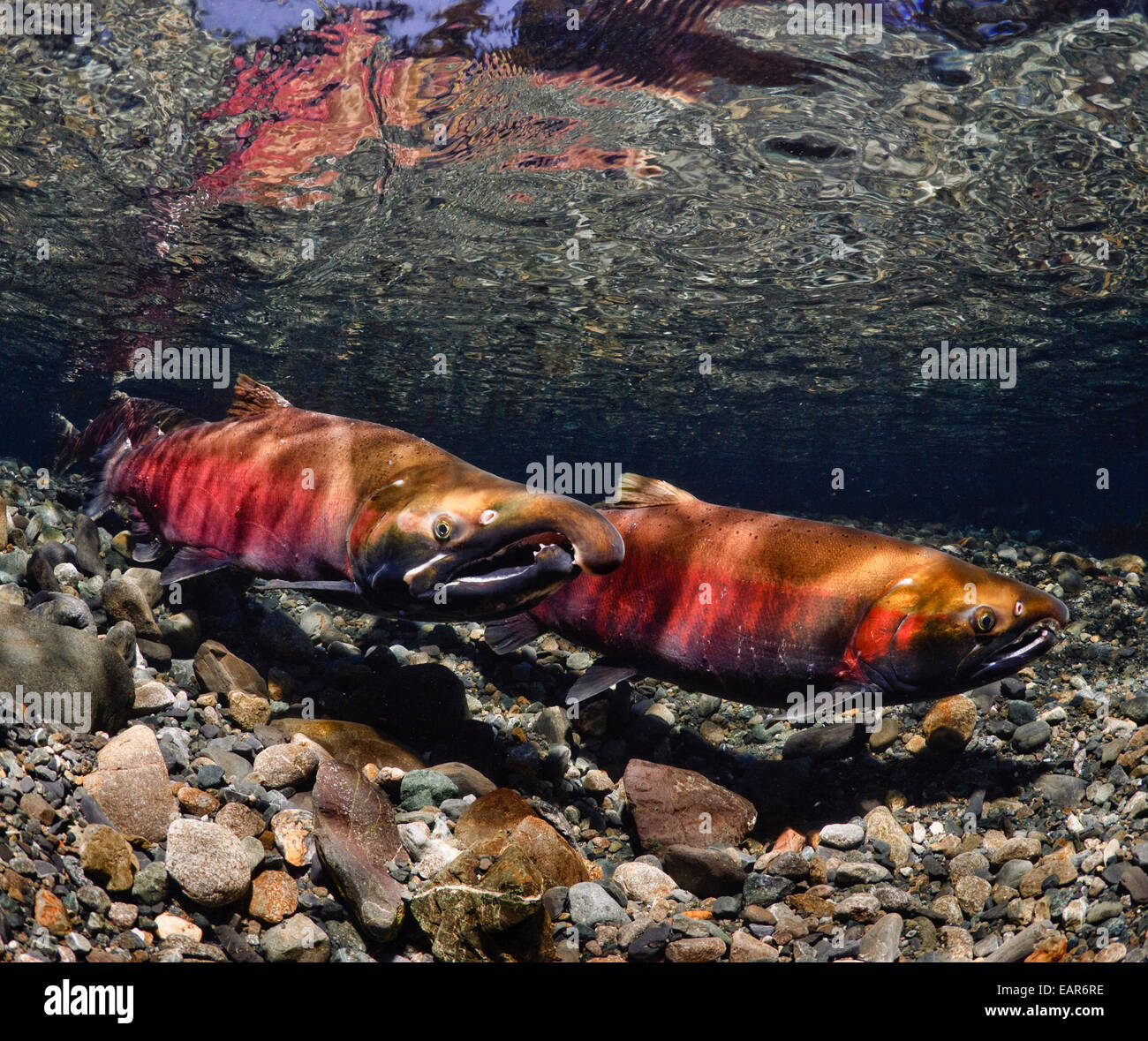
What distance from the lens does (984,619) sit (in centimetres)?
396

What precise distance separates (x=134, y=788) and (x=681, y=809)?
306 cm

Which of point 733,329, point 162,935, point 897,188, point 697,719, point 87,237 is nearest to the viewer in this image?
point 162,935

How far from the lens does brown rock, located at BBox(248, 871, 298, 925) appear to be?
3086 mm

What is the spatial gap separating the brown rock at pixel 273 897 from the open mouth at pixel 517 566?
5.14 feet

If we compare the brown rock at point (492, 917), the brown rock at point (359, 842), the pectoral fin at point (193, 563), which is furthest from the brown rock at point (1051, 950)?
the pectoral fin at point (193, 563)

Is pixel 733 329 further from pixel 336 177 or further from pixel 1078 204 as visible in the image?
pixel 336 177

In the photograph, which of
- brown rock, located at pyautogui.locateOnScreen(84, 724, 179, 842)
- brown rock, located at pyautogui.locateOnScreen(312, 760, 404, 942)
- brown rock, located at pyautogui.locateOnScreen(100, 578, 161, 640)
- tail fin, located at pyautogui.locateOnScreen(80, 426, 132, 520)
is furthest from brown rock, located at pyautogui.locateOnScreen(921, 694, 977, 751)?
tail fin, located at pyautogui.locateOnScreen(80, 426, 132, 520)

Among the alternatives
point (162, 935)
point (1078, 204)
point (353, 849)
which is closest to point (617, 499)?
point (353, 849)

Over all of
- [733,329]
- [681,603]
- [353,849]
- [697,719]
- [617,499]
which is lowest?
[697,719]

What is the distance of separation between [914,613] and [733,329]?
1660 centimetres

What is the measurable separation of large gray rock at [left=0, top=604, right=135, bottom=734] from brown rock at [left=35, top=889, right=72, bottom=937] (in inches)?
61.7

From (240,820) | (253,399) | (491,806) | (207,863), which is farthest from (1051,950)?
(253,399)

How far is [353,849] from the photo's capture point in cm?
345

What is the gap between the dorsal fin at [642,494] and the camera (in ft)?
17.5
